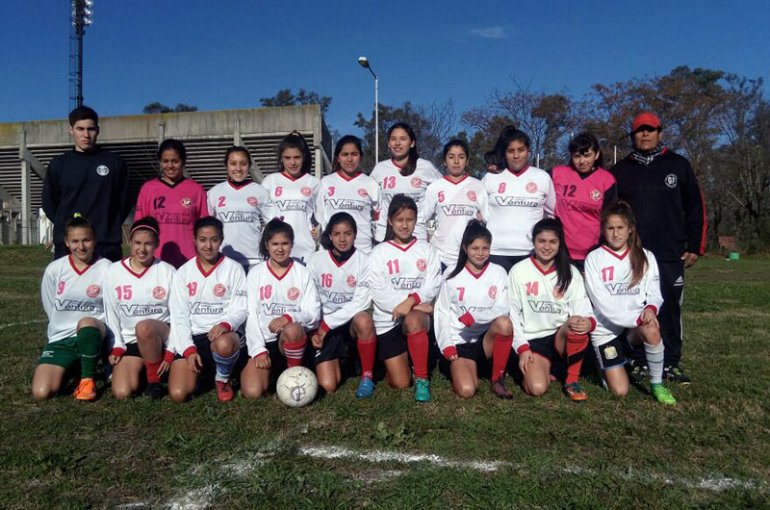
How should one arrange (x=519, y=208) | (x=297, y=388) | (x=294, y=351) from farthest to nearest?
(x=519, y=208) < (x=294, y=351) < (x=297, y=388)

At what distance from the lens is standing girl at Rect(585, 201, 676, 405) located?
13.0ft

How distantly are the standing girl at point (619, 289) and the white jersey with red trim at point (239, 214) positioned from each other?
269 centimetres

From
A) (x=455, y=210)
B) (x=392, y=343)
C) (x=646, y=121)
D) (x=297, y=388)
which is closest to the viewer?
(x=297, y=388)

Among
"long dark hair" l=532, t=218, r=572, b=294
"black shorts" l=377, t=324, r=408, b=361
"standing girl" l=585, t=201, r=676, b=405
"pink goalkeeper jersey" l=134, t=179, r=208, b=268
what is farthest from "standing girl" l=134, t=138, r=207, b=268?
"standing girl" l=585, t=201, r=676, b=405

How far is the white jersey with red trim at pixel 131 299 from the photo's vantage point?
406 cm

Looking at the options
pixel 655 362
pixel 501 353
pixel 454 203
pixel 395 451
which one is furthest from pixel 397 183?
pixel 395 451

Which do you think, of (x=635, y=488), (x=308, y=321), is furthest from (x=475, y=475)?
(x=308, y=321)

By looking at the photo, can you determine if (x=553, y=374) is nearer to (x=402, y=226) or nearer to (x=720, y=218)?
(x=402, y=226)

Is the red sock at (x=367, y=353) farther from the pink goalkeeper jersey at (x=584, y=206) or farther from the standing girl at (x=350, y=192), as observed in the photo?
the pink goalkeeper jersey at (x=584, y=206)

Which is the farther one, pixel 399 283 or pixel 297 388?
pixel 399 283

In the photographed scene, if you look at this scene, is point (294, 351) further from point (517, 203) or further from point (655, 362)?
point (655, 362)

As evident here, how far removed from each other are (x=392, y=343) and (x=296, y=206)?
4.91 ft

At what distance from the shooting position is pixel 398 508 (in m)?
2.27

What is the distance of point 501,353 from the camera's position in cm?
396
